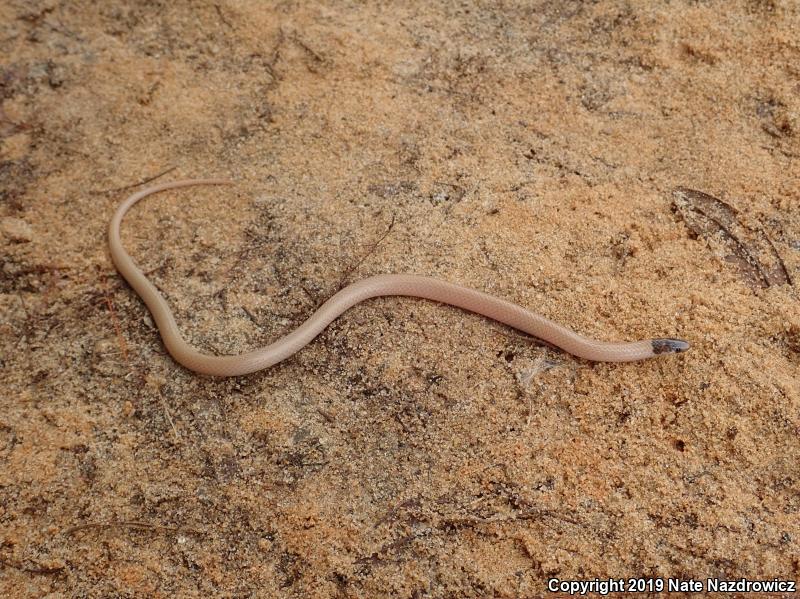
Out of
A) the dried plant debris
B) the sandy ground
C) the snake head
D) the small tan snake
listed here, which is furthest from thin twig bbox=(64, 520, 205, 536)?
the dried plant debris

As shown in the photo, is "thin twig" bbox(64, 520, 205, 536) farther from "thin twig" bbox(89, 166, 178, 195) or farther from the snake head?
the snake head

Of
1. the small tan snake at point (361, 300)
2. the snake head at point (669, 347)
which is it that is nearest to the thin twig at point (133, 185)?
the small tan snake at point (361, 300)

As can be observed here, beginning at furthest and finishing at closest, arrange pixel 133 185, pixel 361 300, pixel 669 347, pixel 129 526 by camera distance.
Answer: pixel 133 185
pixel 361 300
pixel 669 347
pixel 129 526

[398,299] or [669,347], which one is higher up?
[669,347]

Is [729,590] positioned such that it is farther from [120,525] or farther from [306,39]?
[306,39]

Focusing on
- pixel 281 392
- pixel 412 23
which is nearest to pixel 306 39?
pixel 412 23

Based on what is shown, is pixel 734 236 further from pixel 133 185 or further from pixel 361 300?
pixel 133 185

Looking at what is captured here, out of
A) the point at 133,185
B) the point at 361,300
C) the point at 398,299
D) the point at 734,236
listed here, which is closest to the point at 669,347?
the point at 734,236
